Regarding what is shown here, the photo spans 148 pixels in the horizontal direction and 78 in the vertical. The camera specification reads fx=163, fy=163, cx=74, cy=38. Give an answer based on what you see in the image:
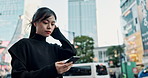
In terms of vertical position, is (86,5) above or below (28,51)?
above

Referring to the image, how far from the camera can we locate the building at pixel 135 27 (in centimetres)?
2778

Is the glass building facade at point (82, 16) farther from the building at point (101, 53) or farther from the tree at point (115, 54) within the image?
the tree at point (115, 54)

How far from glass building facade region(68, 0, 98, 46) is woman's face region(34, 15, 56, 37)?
62.1 meters

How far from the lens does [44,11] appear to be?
1229 millimetres

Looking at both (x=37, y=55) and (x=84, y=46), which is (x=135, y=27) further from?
(x=37, y=55)

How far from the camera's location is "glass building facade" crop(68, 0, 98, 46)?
2557 inches

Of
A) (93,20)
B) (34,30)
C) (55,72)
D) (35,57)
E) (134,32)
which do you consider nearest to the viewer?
(55,72)

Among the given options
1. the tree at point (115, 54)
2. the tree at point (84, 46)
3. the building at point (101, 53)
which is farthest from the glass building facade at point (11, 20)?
the building at point (101, 53)

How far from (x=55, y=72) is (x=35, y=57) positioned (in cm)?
24

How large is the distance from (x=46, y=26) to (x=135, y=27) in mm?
33272

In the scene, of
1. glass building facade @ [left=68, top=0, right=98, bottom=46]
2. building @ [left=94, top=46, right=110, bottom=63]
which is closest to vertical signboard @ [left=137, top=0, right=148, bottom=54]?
building @ [left=94, top=46, right=110, bottom=63]

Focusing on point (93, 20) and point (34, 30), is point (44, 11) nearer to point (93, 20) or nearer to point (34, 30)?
point (34, 30)

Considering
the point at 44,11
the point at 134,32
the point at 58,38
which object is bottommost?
the point at 58,38

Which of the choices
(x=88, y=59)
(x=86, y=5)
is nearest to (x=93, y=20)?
(x=86, y=5)
